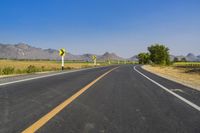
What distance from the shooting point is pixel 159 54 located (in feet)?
406

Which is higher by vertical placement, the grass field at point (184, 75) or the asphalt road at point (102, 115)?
the asphalt road at point (102, 115)

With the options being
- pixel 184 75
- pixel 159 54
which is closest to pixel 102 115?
pixel 184 75

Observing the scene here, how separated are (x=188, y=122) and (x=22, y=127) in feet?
10.4

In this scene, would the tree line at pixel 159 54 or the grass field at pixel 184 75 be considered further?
the tree line at pixel 159 54

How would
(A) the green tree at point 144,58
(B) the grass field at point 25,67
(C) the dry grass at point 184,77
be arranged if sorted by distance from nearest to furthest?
(C) the dry grass at point 184,77
(B) the grass field at point 25,67
(A) the green tree at point 144,58

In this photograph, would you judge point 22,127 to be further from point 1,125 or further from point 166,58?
point 166,58

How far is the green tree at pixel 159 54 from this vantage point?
402ft

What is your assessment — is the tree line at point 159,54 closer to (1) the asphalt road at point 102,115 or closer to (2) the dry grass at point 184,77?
(2) the dry grass at point 184,77

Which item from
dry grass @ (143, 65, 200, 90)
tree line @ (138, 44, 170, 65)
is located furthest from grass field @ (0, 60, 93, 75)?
tree line @ (138, 44, 170, 65)

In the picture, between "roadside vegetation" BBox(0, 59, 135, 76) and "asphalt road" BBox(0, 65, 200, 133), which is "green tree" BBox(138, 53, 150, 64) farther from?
"asphalt road" BBox(0, 65, 200, 133)

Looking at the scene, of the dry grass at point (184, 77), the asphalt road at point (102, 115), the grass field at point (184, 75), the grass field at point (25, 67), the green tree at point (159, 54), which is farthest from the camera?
the green tree at point (159, 54)

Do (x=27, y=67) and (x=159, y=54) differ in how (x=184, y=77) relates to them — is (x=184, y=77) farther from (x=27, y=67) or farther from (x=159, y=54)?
(x=159, y=54)

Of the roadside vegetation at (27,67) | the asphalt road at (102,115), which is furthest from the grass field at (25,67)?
the asphalt road at (102,115)

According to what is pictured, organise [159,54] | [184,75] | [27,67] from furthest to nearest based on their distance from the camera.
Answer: [159,54]
[27,67]
[184,75]
